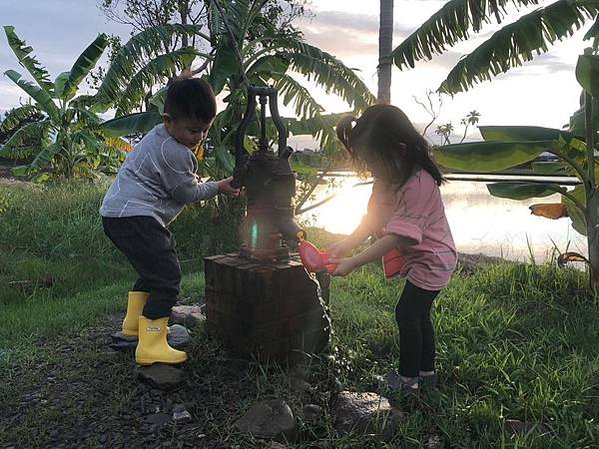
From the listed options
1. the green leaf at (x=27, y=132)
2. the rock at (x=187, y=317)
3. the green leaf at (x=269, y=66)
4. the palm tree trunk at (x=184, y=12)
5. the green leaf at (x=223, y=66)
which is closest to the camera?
the rock at (x=187, y=317)

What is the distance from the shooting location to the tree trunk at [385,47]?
487cm

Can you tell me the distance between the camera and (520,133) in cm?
401

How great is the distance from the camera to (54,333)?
A: 3105 mm

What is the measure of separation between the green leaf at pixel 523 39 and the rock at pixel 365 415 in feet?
10.0

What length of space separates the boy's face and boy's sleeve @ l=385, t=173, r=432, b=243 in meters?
0.97

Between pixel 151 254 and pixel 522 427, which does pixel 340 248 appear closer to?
pixel 151 254

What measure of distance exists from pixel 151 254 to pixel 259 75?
12.6 feet

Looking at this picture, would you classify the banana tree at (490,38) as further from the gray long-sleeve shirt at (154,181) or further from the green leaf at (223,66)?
the gray long-sleeve shirt at (154,181)

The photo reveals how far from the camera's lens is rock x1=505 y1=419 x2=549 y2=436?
6.77ft

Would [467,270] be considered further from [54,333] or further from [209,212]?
[54,333]

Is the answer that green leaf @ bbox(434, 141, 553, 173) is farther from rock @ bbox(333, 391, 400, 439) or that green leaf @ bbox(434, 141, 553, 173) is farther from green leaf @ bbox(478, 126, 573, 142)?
rock @ bbox(333, 391, 400, 439)

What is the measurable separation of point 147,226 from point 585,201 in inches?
141

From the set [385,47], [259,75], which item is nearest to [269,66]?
[259,75]

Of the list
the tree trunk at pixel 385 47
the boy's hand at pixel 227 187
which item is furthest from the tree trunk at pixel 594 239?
the boy's hand at pixel 227 187
